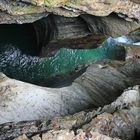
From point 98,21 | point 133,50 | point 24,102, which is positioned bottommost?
point 133,50

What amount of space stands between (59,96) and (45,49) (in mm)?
6303

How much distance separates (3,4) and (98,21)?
4.00 m

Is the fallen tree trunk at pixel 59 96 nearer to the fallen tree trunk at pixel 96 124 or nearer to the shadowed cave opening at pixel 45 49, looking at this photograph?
the fallen tree trunk at pixel 96 124

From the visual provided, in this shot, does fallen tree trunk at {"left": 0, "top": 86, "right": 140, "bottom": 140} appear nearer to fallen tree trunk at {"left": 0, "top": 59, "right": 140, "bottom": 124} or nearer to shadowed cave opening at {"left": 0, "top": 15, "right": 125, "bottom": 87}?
fallen tree trunk at {"left": 0, "top": 59, "right": 140, "bottom": 124}

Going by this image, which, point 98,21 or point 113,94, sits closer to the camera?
point 113,94

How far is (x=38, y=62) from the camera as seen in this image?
48.6ft

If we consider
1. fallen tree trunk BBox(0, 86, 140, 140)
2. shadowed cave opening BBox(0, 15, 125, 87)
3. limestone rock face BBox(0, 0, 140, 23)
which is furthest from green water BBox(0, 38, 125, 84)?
fallen tree trunk BBox(0, 86, 140, 140)

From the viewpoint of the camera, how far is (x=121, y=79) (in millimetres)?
8523

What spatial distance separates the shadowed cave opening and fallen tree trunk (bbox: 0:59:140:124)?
12.3 feet

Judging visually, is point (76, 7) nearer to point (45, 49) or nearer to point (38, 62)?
point (45, 49)

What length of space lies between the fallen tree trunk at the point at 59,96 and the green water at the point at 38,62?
4.37 m

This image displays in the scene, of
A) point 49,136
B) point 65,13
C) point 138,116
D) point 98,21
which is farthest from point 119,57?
point 49,136

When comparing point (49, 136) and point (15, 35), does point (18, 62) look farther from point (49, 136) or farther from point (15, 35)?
point (49, 136)

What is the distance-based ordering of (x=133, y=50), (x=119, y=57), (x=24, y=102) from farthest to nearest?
(x=119, y=57)
(x=133, y=50)
(x=24, y=102)
